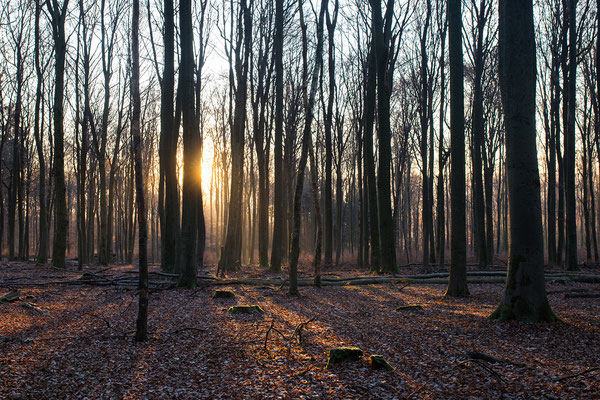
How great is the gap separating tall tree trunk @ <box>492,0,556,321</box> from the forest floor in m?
0.41

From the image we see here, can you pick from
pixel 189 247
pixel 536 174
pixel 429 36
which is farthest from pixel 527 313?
pixel 429 36

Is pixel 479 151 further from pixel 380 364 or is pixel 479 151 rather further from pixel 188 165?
pixel 380 364

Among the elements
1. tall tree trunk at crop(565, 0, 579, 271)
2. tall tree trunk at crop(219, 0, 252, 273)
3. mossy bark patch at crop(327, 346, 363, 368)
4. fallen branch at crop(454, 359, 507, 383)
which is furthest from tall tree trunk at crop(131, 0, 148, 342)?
tall tree trunk at crop(565, 0, 579, 271)

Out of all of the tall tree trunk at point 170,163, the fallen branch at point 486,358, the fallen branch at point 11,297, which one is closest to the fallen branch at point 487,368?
the fallen branch at point 486,358

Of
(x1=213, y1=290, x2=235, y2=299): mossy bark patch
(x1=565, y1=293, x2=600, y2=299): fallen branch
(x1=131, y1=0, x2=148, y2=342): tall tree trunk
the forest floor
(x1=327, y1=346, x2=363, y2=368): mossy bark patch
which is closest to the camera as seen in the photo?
the forest floor

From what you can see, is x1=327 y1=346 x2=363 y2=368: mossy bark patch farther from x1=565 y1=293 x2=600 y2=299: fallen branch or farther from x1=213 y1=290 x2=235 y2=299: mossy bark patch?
x1=565 y1=293 x2=600 y2=299: fallen branch

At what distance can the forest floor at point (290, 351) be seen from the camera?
4.32 metres

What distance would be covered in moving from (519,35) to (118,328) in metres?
8.44

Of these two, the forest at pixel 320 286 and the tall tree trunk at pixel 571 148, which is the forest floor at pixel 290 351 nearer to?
the forest at pixel 320 286

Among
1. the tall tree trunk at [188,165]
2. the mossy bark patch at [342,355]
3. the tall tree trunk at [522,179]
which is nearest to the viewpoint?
the mossy bark patch at [342,355]

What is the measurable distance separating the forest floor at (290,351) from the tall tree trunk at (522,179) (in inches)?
16.0

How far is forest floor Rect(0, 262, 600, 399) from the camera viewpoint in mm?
4324

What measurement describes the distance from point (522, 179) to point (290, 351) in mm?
4568

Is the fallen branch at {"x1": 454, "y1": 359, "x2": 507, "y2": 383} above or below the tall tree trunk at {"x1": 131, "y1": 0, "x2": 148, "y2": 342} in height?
below
